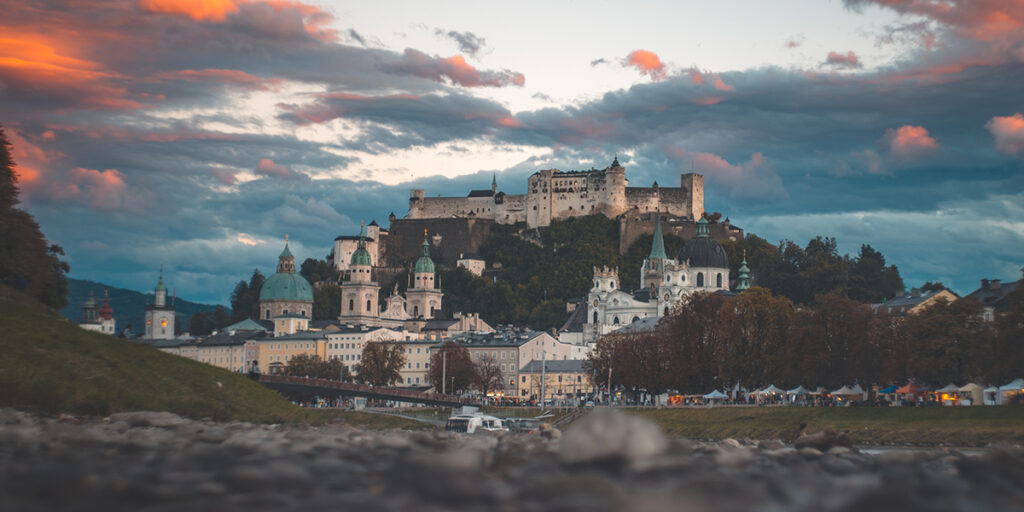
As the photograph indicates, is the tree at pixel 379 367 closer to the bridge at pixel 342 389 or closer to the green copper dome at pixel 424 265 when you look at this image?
the bridge at pixel 342 389

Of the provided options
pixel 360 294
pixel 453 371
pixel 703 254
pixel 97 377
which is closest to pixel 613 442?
pixel 97 377

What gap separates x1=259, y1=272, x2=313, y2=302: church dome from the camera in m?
164

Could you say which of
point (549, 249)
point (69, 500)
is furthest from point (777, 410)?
point (549, 249)

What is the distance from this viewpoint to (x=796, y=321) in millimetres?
69438

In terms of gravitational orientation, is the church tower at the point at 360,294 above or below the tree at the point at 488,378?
above

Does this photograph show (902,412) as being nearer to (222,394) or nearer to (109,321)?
(222,394)

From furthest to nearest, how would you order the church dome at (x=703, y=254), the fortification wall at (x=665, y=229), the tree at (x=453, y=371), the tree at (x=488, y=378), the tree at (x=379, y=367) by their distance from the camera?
1. the fortification wall at (x=665, y=229)
2. the church dome at (x=703, y=254)
3. the tree at (x=379, y=367)
4. the tree at (x=488, y=378)
5. the tree at (x=453, y=371)

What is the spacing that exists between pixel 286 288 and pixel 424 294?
19.4 meters

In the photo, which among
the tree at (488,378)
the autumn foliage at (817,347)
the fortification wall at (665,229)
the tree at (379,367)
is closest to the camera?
the autumn foliage at (817,347)

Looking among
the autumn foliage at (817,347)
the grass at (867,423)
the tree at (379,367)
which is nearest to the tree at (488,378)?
the tree at (379,367)

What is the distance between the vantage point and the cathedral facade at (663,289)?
131000 millimetres

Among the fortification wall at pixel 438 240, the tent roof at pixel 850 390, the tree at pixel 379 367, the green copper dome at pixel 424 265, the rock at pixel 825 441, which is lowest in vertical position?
the rock at pixel 825 441

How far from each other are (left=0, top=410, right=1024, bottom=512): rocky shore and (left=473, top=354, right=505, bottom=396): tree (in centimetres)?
9419

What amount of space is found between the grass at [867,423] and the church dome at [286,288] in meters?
102
